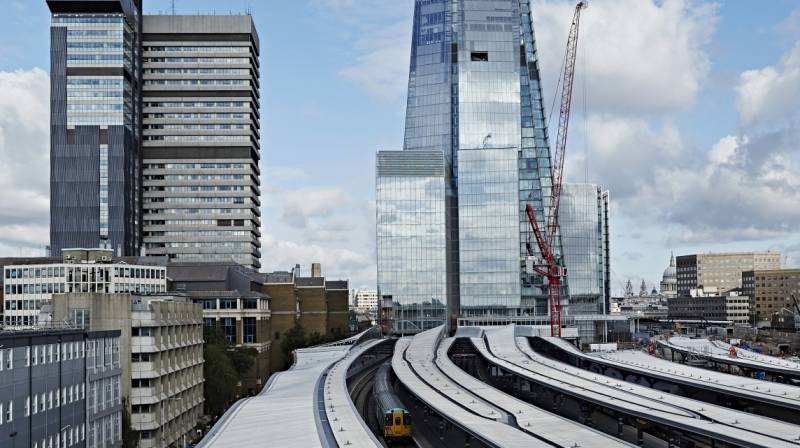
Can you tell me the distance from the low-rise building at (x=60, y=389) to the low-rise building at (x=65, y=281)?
142ft

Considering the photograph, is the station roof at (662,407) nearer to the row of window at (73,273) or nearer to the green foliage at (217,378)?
the green foliage at (217,378)

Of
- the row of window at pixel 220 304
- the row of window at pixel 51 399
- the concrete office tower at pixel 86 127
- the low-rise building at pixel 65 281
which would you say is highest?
the concrete office tower at pixel 86 127

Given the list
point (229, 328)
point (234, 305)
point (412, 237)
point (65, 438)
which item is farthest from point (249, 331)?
point (65, 438)

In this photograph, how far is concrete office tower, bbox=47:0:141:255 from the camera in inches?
7515

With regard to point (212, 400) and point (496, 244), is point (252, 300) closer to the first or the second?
point (212, 400)

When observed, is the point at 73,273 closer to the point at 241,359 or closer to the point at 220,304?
the point at 220,304

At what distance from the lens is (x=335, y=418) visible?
5906cm

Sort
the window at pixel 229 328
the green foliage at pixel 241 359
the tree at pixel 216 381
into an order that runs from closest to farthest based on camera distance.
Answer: the tree at pixel 216 381 → the green foliage at pixel 241 359 → the window at pixel 229 328

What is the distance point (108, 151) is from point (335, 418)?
147m

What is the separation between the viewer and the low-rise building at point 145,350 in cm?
7538

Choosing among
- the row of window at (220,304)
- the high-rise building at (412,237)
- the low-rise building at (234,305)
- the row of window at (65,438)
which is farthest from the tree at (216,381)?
the high-rise building at (412,237)

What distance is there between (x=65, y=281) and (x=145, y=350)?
4727 cm

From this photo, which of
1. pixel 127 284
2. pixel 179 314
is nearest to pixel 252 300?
pixel 127 284

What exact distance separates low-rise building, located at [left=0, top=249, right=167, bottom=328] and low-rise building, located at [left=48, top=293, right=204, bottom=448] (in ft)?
113
